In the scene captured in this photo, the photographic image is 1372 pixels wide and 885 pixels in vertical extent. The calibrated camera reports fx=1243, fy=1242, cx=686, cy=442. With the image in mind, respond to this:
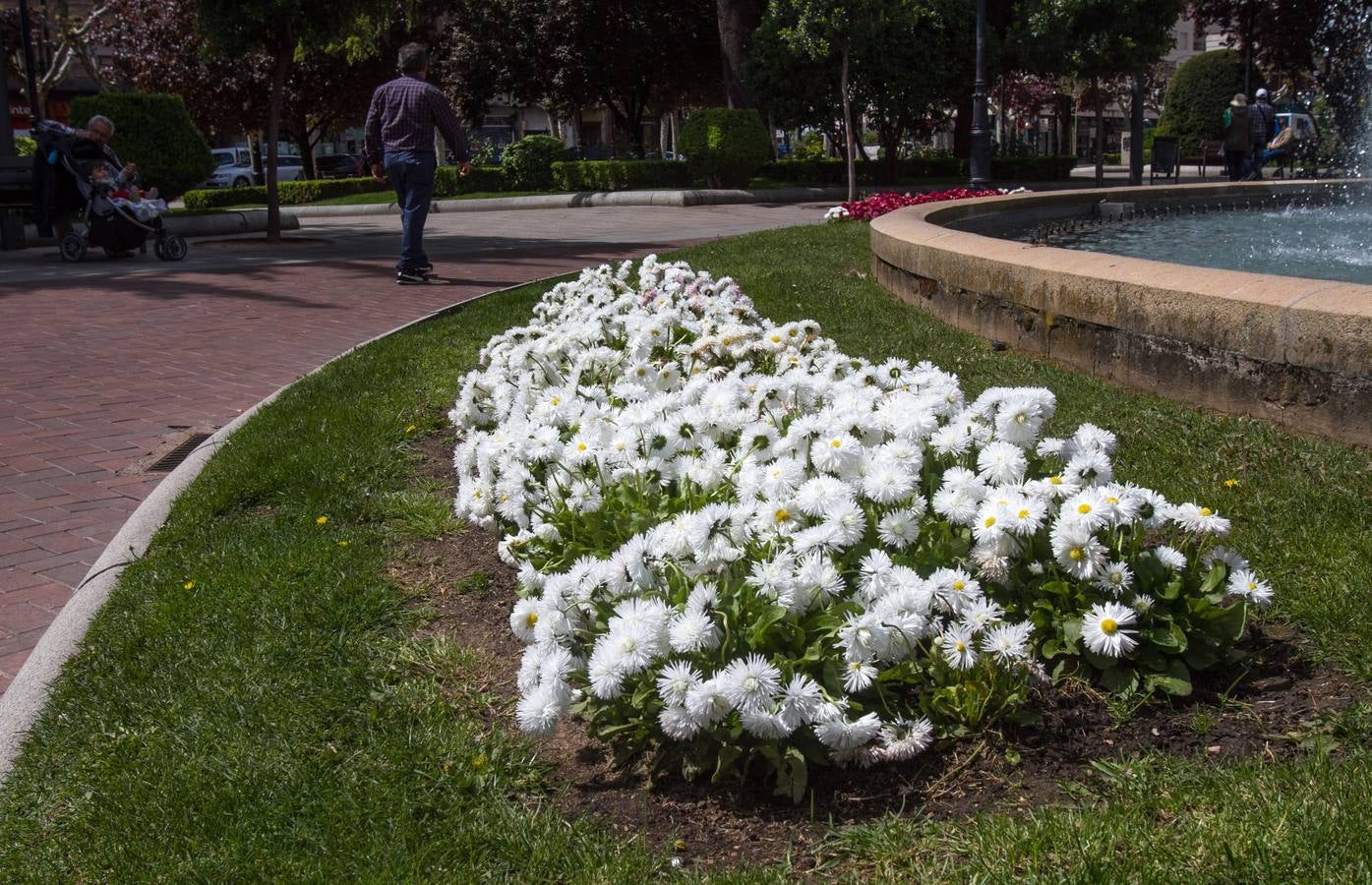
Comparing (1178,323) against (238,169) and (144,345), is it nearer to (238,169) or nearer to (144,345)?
(144,345)

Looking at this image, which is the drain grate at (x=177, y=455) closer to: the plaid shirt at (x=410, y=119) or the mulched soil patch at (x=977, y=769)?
the mulched soil patch at (x=977, y=769)

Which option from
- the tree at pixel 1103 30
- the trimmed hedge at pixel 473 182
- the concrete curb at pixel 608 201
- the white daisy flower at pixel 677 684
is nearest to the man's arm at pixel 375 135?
the white daisy flower at pixel 677 684

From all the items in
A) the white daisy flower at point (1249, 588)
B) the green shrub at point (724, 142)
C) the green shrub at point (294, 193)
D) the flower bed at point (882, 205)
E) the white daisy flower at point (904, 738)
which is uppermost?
the green shrub at point (724, 142)

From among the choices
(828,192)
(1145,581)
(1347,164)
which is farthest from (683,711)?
(1347,164)

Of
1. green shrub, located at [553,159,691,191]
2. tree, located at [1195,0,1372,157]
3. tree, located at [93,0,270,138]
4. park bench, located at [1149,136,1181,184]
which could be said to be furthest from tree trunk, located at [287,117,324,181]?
tree, located at [1195,0,1372,157]

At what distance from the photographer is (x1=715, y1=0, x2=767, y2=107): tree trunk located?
26.5 metres

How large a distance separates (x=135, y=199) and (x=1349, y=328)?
12.5 m

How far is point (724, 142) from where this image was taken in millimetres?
23875

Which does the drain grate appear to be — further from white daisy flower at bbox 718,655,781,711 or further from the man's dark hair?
the man's dark hair

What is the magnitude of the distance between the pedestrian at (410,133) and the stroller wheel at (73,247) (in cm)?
474

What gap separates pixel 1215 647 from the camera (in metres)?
2.69

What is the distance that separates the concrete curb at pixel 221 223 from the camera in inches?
684

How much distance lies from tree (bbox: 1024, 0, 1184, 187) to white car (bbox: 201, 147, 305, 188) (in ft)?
88.5

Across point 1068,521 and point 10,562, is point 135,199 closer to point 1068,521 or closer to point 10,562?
point 10,562
